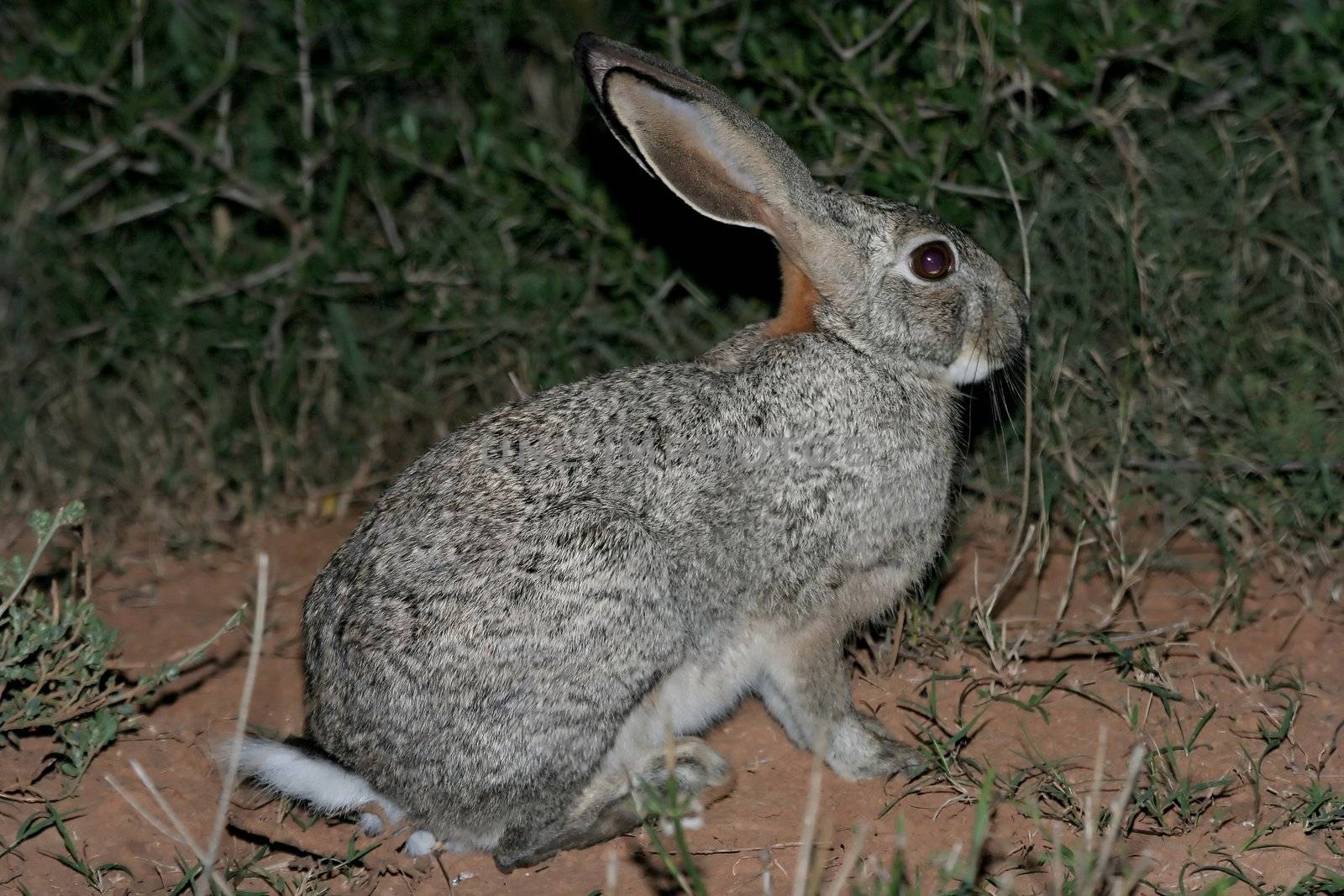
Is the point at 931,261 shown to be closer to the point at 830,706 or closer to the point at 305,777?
the point at 830,706

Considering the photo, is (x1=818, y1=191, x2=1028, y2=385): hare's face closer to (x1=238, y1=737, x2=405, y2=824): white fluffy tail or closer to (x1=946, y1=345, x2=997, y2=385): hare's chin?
(x1=946, y1=345, x2=997, y2=385): hare's chin

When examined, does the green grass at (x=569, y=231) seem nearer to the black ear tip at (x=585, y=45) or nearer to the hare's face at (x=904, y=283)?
the hare's face at (x=904, y=283)

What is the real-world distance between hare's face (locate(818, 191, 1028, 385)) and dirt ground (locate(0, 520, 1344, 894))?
0.76 metres

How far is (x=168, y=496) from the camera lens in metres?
5.44

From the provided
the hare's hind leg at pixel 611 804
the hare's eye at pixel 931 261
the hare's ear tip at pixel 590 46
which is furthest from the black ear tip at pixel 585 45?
the hare's hind leg at pixel 611 804

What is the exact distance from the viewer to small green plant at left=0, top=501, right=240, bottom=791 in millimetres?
3842

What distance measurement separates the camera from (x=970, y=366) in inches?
168

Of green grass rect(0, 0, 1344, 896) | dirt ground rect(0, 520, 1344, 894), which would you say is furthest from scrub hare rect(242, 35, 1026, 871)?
green grass rect(0, 0, 1344, 896)

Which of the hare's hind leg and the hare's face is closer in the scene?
the hare's hind leg

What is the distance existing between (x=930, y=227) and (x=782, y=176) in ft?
1.51

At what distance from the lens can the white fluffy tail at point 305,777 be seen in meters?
3.65

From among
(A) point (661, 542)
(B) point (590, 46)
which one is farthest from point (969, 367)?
(B) point (590, 46)

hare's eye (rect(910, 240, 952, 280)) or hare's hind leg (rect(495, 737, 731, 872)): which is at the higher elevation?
hare's eye (rect(910, 240, 952, 280))

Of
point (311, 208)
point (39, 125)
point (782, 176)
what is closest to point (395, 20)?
point (311, 208)
